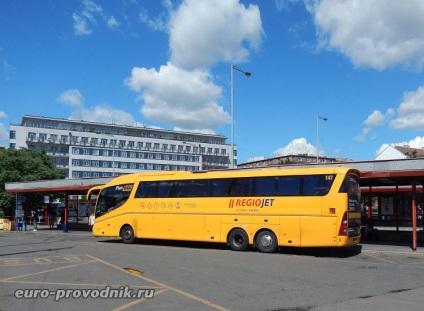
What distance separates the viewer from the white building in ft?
378

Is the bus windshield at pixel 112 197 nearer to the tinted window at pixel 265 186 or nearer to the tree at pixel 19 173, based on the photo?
the tinted window at pixel 265 186

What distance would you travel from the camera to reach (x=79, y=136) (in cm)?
11988

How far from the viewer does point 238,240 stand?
19.4 metres

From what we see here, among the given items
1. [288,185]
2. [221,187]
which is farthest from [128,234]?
[288,185]

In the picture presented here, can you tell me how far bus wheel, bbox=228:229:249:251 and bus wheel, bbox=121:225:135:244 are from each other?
564 centimetres

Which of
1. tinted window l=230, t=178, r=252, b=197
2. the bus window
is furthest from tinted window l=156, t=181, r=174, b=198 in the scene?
the bus window

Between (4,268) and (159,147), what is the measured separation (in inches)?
4645

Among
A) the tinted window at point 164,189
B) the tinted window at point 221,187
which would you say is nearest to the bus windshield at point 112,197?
the tinted window at point 164,189

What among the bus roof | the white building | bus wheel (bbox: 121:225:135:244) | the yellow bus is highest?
the white building

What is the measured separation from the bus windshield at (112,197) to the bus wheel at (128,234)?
4.09 feet

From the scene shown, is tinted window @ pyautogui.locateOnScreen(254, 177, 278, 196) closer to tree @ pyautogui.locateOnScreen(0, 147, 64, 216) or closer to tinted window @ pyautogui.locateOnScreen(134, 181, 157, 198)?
tinted window @ pyautogui.locateOnScreen(134, 181, 157, 198)

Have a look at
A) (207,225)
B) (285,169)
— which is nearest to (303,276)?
(285,169)

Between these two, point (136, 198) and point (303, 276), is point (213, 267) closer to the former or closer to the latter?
point (303, 276)

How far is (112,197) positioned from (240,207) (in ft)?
25.0
